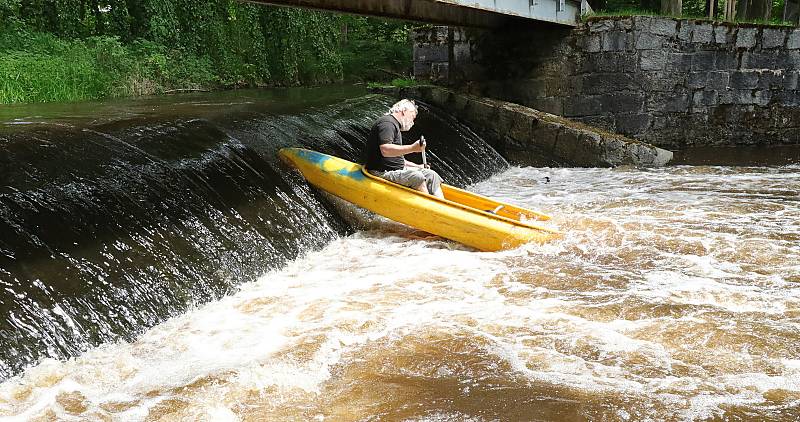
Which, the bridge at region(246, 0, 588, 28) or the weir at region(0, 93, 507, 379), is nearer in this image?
the weir at region(0, 93, 507, 379)

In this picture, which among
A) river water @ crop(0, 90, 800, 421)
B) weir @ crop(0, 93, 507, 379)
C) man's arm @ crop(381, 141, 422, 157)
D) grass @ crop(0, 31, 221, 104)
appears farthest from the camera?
grass @ crop(0, 31, 221, 104)

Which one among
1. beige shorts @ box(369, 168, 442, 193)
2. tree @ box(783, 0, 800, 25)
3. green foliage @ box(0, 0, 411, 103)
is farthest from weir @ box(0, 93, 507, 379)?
tree @ box(783, 0, 800, 25)

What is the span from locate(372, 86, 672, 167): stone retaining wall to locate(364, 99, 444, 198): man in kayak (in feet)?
15.2

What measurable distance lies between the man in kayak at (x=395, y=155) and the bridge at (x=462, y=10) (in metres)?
1.63

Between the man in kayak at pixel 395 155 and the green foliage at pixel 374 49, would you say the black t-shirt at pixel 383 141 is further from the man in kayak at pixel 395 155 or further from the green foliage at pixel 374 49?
the green foliage at pixel 374 49

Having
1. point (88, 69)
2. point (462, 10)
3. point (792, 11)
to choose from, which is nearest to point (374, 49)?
point (88, 69)

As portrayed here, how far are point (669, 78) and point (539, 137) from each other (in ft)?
8.56

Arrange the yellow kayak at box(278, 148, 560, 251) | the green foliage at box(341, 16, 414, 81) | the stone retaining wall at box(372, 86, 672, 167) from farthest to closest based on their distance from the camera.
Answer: the green foliage at box(341, 16, 414, 81) → the stone retaining wall at box(372, 86, 672, 167) → the yellow kayak at box(278, 148, 560, 251)

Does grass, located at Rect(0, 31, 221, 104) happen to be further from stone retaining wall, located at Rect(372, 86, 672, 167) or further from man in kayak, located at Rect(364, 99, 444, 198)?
man in kayak, located at Rect(364, 99, 444, 198)

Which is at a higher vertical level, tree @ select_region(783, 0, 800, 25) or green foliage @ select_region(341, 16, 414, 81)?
tree @ select_region(783, 0, 800, 25)

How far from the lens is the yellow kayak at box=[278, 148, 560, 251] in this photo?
6426 millimetres

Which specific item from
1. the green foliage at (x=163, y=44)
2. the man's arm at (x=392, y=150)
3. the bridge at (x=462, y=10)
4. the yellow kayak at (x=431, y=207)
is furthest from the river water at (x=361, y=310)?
the green foliage at (x=163, y=44)

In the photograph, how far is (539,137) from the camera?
1152cm

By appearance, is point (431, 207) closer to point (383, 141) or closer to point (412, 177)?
point (412, 177)
